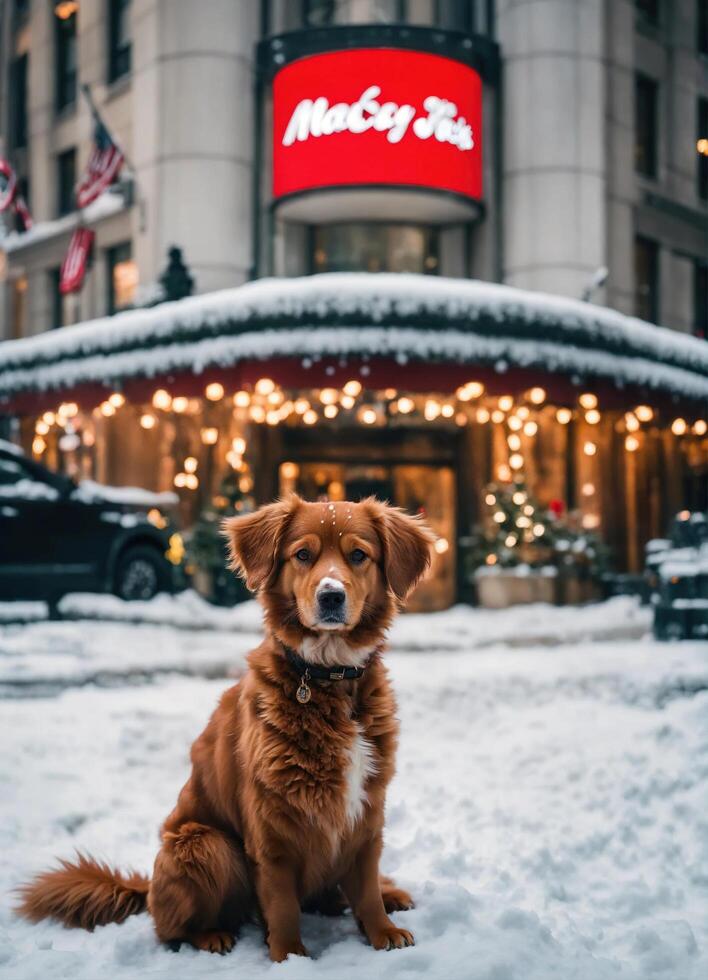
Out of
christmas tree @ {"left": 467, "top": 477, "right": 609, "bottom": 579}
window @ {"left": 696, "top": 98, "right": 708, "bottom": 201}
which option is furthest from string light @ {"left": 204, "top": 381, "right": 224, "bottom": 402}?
window @ {"left": 696, "top": 98, "right": 708, "bottom": 201}

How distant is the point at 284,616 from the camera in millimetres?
3635

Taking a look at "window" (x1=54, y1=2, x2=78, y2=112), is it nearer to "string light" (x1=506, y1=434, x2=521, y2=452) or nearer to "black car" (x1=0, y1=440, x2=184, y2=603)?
"string light" (x1=506, y1=434, x2=521, y2=452)

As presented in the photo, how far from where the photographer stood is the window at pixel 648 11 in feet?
69.3

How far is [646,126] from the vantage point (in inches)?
850

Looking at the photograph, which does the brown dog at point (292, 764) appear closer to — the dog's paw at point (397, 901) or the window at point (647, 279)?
the dog's paw at point (397, 901)

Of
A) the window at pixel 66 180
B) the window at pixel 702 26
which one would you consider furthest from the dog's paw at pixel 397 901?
the window at pixel 702 26

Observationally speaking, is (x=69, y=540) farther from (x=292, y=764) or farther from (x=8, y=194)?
(x=8, y=194)

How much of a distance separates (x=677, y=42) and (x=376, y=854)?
22.3 metres

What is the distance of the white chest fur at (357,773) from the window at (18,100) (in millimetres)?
25164

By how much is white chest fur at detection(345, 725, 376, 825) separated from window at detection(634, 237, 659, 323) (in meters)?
19.1

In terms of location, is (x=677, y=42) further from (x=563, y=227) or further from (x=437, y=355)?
(x=437, y=355)

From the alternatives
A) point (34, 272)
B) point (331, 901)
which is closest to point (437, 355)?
point (331, 901)

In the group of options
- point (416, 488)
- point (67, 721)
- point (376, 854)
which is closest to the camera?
point (376, 854)

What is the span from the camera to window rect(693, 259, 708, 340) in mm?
22508
